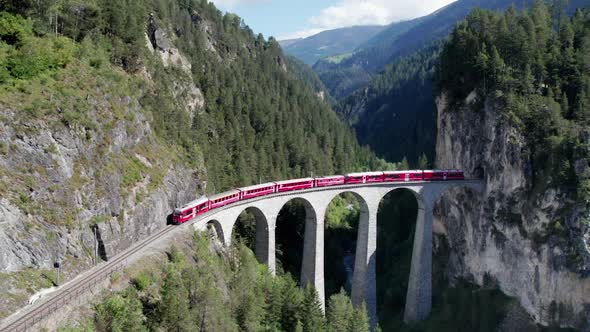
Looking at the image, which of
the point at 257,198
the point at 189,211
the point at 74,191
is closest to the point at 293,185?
the point at 257,198

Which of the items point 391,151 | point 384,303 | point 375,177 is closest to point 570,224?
point 375,177

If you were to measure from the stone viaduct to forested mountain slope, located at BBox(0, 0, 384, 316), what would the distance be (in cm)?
949

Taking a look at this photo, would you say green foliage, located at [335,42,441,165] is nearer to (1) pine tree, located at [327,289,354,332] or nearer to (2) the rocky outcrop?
(2) the rocky outcrop

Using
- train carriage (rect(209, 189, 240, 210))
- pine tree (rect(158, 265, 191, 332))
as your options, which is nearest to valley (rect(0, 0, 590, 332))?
pine tree (rect(158, 265, 191, 332))

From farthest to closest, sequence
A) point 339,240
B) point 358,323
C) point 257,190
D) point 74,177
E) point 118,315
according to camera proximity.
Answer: point 339,240, point 257,190, point 358,323, point 74,177, point 118,315

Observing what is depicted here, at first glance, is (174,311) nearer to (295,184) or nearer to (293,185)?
(293,185)

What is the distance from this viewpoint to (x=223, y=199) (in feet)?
173

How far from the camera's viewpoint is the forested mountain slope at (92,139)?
33156 millimetres

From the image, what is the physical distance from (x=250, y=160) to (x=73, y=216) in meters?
49.7

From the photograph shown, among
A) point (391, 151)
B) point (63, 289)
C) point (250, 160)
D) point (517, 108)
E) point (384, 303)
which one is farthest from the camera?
point (391, 151)

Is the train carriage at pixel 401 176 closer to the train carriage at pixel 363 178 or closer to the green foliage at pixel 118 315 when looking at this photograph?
the train carriage at pixel 363 178

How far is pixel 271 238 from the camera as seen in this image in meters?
55.2

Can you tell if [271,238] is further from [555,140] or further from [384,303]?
[555,140]

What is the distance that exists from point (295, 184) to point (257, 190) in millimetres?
5131
